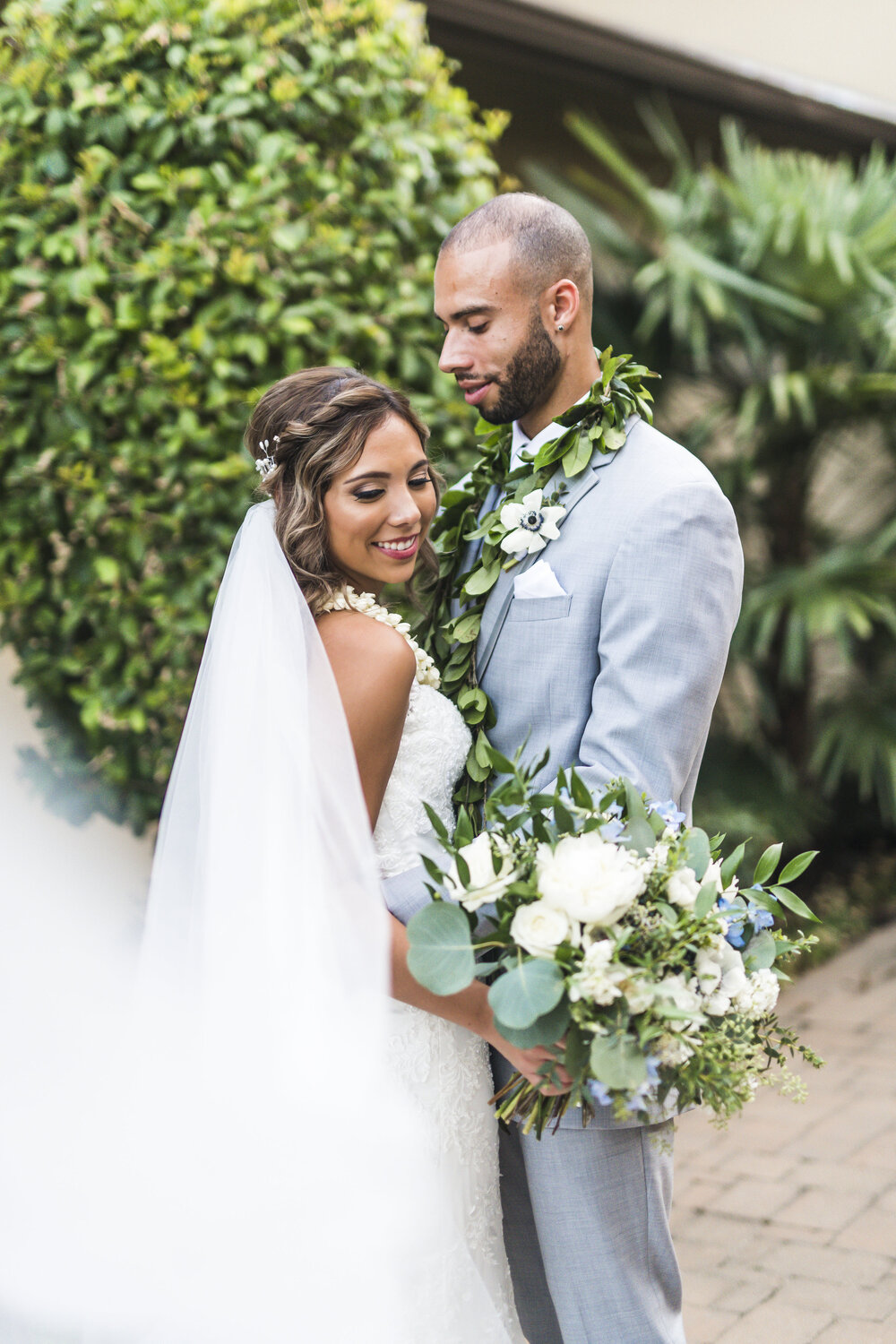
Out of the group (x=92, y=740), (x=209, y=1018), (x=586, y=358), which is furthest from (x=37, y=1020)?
(x=586, y=358)

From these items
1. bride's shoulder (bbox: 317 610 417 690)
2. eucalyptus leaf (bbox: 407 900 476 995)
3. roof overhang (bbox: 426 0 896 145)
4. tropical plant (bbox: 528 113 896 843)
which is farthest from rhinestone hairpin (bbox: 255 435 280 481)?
roof overhang (bbox: 426 0 896 145)

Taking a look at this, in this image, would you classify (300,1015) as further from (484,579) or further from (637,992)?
(484,579)

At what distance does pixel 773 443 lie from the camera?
5750mm

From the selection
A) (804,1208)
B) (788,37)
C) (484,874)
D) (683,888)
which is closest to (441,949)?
(484,874)

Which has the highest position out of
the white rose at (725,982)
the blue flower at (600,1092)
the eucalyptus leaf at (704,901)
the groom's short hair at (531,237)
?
the groom's short hair at (531,237)

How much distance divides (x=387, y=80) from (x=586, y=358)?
4.65 ft

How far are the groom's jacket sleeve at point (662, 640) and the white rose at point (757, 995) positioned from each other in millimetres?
318

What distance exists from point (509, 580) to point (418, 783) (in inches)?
15.9

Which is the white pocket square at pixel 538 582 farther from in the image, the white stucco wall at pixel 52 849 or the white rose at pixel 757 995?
the white stucco wall at pixel 52 849

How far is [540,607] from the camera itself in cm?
221

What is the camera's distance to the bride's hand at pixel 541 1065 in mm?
1907

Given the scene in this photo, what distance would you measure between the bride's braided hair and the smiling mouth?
9cm

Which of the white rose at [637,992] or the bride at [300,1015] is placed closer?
the white rose at [637,992]

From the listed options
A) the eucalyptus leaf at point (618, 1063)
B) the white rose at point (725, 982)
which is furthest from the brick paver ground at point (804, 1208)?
the eucalyptus leaf at point (618, 1063)
